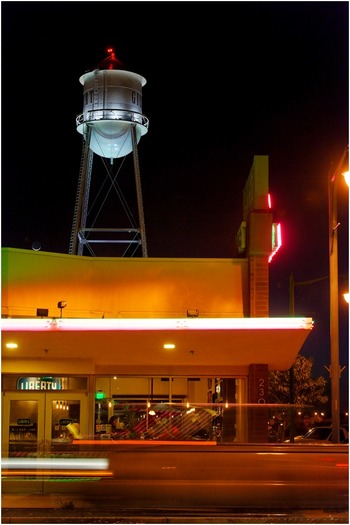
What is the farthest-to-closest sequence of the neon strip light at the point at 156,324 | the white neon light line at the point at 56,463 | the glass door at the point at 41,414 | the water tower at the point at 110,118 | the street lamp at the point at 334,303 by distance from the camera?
the water tower at the point at 110,118, the glass door at the point at 41,414, the neon strip light at the point at 156,324, the street lamp at the point at 334,303, the white neon light line at the point at 56,463

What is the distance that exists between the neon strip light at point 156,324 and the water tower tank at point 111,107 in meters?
13.7

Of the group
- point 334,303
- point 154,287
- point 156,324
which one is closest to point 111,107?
point 154,287

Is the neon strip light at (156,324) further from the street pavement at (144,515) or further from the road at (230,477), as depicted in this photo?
the road at (230,477)

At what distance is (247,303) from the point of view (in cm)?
2053

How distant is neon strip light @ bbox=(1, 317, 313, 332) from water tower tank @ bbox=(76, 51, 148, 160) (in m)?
13.7

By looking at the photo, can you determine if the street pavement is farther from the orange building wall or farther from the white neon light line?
the orange building wall

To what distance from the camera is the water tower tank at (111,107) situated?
29.9 meters

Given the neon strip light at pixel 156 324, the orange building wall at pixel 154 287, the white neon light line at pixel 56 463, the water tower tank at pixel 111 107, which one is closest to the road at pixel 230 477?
the white neon light line at pixel 56 463

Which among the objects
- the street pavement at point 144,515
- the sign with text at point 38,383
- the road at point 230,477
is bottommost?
the street pavement at point 144,515

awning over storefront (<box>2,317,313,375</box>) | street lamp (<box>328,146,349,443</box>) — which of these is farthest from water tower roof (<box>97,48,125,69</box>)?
street lamp (<box>328,146,349,443</box>)

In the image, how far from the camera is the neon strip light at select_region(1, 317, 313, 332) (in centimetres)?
1748

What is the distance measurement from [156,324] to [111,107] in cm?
1434

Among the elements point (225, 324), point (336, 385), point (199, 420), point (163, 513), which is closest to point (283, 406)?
point (199, 420)

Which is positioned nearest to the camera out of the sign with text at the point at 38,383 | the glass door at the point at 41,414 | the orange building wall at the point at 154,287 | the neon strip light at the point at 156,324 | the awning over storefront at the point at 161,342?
the neon strip light at the point at 156,324
